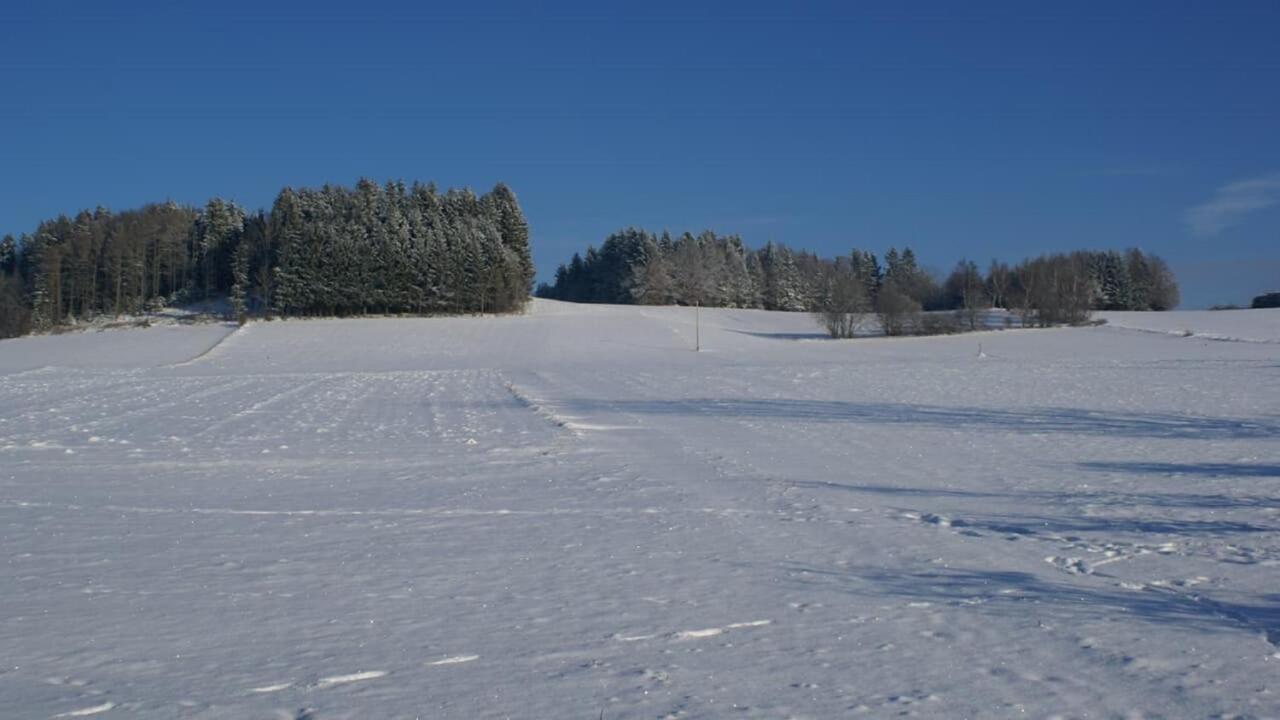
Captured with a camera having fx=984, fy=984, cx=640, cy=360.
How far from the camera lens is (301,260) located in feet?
294

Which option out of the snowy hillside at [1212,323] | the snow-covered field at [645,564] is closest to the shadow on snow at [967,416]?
the snow-covered field at [645,564]

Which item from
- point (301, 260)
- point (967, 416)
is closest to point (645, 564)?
point (967, 416)

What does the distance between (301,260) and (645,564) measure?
8633cm

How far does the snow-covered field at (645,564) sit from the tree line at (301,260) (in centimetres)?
6457

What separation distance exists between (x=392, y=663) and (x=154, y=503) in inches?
341

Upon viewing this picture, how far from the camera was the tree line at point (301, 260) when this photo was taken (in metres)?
90.1

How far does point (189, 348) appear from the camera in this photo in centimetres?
7112

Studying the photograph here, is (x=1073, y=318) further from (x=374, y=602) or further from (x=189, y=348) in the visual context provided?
(x=374, y=602)

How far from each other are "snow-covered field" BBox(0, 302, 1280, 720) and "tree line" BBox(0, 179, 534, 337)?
212 ft

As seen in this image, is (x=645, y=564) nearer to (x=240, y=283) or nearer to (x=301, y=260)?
(x=301, y=260)

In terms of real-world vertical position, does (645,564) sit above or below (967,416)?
below

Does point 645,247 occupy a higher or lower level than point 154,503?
higher

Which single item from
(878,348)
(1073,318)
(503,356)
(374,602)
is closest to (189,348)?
(503,356)

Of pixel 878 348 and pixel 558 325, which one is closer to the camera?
pixel 878 348
